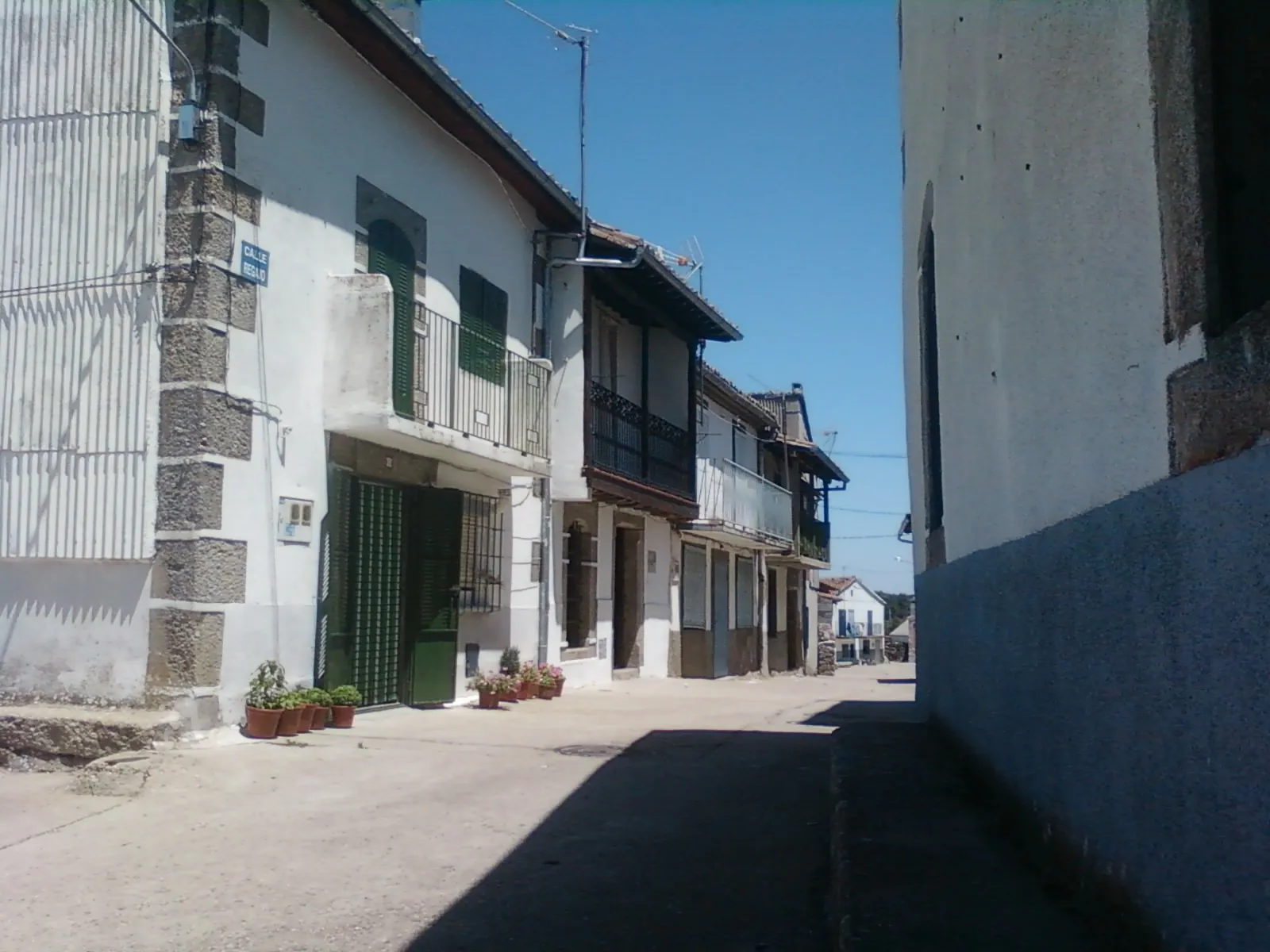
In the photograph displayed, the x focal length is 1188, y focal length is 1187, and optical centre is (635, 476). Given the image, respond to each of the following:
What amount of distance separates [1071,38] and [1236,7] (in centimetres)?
90

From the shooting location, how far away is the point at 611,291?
51.4 feet

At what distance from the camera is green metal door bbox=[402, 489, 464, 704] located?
438 inches

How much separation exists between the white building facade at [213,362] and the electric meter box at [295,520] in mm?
21

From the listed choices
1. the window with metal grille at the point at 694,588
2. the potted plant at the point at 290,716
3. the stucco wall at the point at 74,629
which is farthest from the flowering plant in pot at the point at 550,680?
the window with metal grille at the point at 694,588

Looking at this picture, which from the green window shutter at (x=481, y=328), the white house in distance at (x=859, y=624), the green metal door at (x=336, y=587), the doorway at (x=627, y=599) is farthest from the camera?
the white house in distance at (x=859, y=624)

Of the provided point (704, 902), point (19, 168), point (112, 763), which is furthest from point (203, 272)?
point (704, 902)

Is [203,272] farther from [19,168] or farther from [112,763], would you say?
[112,763]

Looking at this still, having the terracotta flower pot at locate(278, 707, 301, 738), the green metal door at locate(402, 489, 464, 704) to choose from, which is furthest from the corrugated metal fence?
the green metal door at locate(402, 489, 464, 704)

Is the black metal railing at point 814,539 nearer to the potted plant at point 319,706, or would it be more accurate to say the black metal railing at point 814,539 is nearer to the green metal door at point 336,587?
the green metal door at point 336,587

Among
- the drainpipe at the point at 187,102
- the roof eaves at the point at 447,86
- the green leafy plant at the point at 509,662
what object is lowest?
the green leafy plant at the point at 509,662

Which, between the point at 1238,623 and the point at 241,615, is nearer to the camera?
the point at 1238,623

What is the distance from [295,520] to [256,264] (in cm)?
201

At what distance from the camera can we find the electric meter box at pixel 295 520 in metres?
9.26

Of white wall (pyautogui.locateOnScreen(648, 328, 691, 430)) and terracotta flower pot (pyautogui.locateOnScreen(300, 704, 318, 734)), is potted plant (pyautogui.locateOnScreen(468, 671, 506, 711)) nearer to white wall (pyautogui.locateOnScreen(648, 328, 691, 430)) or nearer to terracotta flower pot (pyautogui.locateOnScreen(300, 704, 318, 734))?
terracotta flower pot (pyautogui.locateOnScreen(300, 704, 318, 734))
